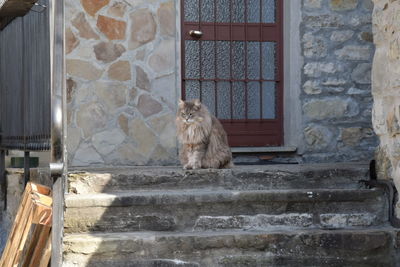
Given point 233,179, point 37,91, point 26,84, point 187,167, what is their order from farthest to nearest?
1. point 26,84
2. point 187,167
3. point 37,91
4. point 233,179

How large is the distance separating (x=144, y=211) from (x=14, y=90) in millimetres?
2108

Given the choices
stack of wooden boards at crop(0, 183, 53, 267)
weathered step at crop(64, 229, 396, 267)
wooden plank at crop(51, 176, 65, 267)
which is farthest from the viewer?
weathered step at crop(64, 229, 396, 267)

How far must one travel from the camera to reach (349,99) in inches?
237

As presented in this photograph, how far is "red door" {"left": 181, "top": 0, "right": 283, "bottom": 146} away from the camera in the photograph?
6051 millimetres

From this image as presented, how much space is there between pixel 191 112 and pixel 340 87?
1796 millimetres

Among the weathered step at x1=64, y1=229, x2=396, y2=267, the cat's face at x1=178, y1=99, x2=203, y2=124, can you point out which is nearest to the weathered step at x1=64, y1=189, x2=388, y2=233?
the weathered step at x1=64, y1=229, x2=396, y2=267

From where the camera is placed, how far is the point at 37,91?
4.58 meters

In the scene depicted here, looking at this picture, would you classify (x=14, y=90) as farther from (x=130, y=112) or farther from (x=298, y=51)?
(x=298, y=51)

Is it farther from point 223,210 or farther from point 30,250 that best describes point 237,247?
point 30,250

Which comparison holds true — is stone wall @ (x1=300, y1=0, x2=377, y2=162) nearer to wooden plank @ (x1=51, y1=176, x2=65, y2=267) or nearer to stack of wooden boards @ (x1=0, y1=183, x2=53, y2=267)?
stack of wooden boards @ (x1=0, y1=183, x2=53, y2=267)

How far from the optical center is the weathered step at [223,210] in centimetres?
393

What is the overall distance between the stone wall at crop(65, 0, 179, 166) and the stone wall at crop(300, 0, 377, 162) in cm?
131

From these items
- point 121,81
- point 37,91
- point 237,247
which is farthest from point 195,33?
point 237,247

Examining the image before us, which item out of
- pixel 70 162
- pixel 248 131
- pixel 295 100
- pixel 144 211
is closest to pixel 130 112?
pixel 70 162
